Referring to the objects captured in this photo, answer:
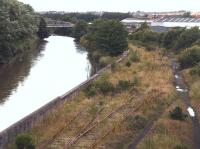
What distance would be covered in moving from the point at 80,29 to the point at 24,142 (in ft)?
280

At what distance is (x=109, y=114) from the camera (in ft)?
84.5

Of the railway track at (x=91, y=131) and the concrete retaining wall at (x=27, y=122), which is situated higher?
the concrete retaining wall at (x=27, y=122)

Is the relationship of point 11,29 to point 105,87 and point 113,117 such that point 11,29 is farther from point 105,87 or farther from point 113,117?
point 113,117

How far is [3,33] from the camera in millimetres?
49688

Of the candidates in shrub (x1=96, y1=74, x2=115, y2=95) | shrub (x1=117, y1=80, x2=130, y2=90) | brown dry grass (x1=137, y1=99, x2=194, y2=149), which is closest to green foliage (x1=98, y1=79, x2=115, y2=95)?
shrub (x1=96, y1=74, x2=115, y2=95)

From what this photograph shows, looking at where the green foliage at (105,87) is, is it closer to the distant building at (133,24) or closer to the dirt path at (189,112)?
the dirt path at (189,112)

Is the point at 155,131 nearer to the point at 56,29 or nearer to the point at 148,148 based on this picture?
the point at 148,148

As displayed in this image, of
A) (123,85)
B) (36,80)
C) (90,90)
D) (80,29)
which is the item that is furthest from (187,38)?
(80,29)

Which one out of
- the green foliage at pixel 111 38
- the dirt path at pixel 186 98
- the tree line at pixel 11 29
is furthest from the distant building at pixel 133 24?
the dirt path at pixel 186 98

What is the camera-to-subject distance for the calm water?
3062 centimetres

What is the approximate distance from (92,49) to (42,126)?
44.2 metres

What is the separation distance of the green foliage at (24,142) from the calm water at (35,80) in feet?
22.9

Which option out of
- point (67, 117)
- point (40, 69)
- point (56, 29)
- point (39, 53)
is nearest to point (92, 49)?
point (39, 53)

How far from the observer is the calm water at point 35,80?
30.6 metres
